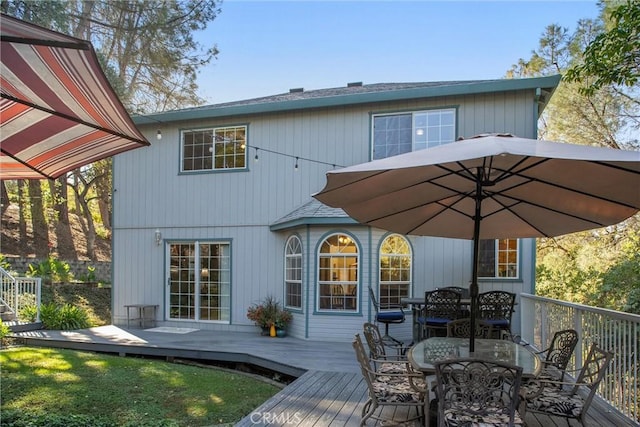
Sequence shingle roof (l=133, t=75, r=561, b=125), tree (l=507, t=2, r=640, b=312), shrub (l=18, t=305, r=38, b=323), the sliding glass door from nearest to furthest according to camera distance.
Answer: shingle roof (l=133, t=75, r=561, b=125) < the sliding glass door < shrub (l=18, t=305, r=38, b=323) < tree (l=507, t=2, r=640, b=312)

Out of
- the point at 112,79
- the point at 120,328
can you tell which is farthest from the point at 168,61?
the point at 120,328

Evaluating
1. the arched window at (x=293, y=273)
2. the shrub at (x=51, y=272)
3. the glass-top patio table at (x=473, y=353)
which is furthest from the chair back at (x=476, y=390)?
the shrub at (x=51, y=272)

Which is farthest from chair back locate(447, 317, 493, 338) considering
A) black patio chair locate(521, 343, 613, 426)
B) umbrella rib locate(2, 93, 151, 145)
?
umbrella rib locate(2, 93, 151, 145)

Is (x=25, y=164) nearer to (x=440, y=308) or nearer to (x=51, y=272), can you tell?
(x=440, y=308)

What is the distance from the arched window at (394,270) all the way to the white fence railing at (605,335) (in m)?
2.07

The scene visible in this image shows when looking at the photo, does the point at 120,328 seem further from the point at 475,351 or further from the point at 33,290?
the point at 475,351

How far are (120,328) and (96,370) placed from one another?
3.40 m

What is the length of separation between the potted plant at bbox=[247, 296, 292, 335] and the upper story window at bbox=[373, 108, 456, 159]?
3.55 m

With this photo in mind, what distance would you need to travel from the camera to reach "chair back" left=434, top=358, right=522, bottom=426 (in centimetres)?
273

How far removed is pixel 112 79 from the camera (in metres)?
14.2

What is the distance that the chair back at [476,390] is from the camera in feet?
8.96

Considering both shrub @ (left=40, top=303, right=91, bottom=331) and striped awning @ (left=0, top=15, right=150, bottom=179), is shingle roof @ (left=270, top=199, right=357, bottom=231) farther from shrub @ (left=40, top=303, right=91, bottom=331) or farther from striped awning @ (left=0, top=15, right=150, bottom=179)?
striped awning @ (left=0, top=15, right=150, bottom=179)

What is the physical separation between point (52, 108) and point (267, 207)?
7095 millimetres

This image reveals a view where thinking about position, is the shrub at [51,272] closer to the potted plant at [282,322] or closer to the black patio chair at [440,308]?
the potted plant at [282,322]
